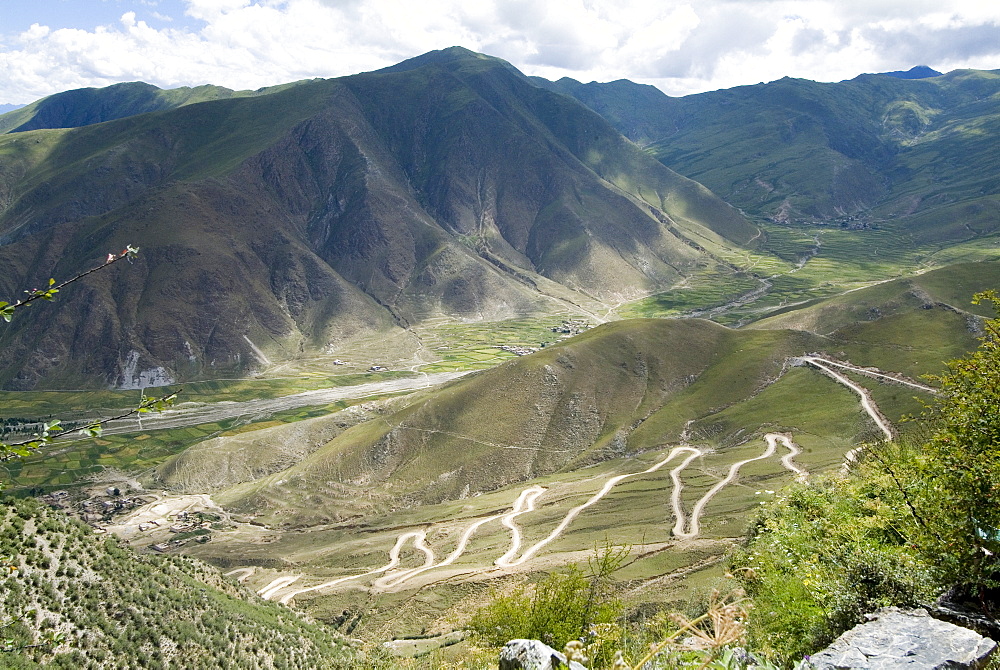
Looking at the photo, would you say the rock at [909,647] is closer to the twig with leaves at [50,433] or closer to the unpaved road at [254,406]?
the twig with leaves at [50,433]

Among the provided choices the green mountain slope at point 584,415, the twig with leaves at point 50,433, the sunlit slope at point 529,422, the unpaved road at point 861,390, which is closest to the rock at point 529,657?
the twig with leaves at point 50,433

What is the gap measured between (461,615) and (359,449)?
206 ft

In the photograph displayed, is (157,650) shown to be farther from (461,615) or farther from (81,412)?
(81,412)

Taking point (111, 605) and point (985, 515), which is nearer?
point (985, 515)

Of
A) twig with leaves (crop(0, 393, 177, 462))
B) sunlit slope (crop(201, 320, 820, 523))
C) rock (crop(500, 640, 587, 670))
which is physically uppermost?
twig with leaves (crop(0, 393, 177, 462))

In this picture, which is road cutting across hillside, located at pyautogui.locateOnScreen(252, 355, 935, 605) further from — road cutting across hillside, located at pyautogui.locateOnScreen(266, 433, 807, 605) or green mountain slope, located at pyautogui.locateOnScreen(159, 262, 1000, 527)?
green mountain slope, located at pyautogui.locateOnScreen(159, 262, 1000, 527)

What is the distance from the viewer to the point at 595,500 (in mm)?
86062

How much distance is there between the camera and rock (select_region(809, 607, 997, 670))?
36.8 ft

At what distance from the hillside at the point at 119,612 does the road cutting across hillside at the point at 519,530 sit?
1131 inches

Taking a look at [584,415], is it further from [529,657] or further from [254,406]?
[529,657]

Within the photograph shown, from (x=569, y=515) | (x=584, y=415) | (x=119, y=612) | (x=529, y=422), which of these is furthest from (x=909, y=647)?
(x=584, y=415)

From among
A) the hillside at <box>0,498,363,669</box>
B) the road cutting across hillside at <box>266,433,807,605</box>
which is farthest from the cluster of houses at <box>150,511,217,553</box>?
the hillside at <box>0,498,363,669</box>

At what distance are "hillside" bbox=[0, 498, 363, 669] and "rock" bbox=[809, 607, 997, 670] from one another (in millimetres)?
29233

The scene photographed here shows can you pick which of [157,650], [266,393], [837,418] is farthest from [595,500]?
[266,393]
